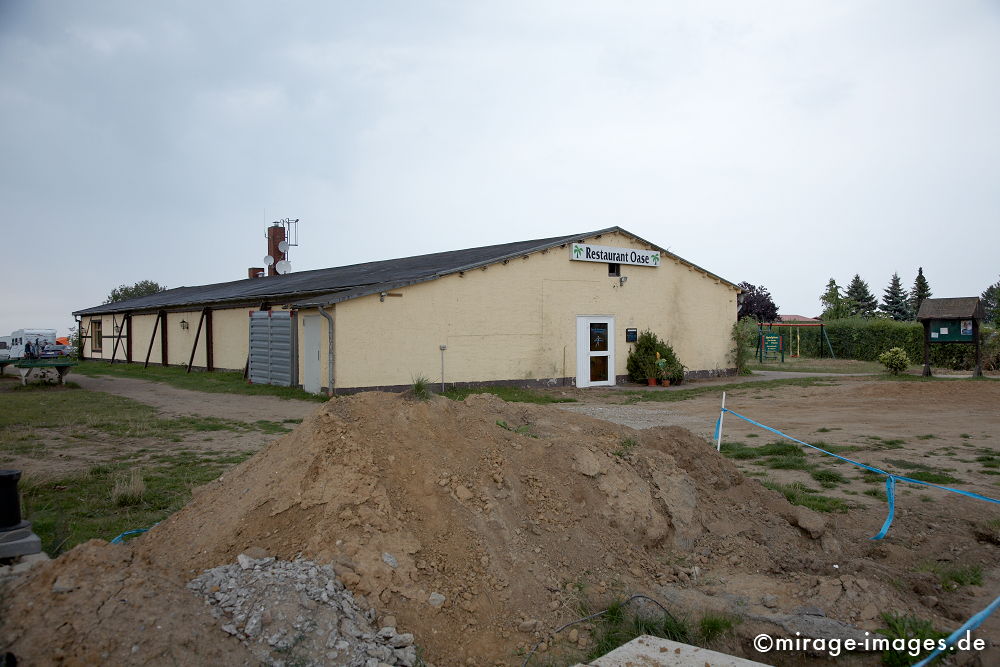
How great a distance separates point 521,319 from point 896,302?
56.5 m

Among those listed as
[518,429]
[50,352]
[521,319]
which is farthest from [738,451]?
[50,352]

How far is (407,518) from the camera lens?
4969 millimetres

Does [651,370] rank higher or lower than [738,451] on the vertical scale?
higher

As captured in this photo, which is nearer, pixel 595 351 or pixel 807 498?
pixel 807 498

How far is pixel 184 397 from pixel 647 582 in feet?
49.6

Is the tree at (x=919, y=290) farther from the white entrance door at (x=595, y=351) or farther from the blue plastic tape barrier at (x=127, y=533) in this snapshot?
the blue plastic tape barrier at (x=127, y=533)

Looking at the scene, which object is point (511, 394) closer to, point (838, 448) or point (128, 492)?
point (838, 448)

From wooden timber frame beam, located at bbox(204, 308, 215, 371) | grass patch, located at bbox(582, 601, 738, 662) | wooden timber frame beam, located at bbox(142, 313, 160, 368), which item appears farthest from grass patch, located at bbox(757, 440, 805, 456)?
wooden timber frame beam, located at bbox(142, 313, 160, 368)

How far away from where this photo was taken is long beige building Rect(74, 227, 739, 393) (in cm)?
1689

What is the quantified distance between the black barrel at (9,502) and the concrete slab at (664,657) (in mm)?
3926

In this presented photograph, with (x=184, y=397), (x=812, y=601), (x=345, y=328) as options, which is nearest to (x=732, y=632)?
(x=812, y=601)

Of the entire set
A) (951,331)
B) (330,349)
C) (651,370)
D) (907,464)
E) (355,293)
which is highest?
(355,293)

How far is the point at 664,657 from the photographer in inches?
155

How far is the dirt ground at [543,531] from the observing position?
14.3 feet
